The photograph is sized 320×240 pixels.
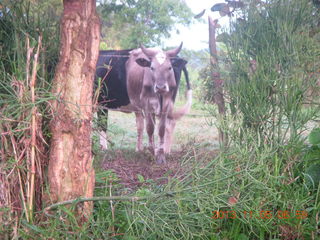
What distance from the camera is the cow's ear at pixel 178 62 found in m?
4.91

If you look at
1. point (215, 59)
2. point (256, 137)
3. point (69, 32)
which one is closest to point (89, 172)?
point (69, 32)

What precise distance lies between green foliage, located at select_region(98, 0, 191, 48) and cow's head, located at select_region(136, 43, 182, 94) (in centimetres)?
25

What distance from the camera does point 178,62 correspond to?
4965 mm

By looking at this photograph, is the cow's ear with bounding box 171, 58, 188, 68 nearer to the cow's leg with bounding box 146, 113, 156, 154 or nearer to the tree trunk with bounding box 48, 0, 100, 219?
the cow's leg with bounding box 146, 113, 156, 154

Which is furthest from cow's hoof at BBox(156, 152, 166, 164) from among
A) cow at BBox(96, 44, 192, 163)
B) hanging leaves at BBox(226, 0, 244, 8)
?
hanging leaves at BBox(226, 0, 244, 8)

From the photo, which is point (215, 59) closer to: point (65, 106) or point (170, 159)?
point (170, 159)

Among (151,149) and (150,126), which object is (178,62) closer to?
(150,126)

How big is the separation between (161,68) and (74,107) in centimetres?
243

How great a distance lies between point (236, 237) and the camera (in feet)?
8.87

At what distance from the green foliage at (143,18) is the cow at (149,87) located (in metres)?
0.19

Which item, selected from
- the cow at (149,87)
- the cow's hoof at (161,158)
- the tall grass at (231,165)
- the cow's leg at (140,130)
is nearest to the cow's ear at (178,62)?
the cow at (149,87)

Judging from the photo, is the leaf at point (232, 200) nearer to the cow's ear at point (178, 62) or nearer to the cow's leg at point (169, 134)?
the cow's leg at point (169, 134)

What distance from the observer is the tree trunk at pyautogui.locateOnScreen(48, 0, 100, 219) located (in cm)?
242
